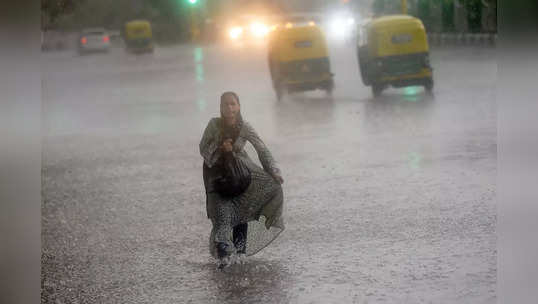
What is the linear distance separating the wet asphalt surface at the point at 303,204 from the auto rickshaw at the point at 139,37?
121 ft

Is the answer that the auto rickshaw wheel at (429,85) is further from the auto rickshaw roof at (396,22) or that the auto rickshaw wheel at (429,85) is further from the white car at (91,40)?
the white car at (91,40)

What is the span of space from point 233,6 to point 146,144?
54887mm

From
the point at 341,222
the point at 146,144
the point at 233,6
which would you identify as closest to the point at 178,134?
the point at 146,144

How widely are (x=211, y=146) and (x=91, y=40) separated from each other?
160ft

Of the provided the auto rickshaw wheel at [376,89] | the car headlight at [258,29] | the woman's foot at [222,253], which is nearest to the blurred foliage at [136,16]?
the car headlight at [258,29]

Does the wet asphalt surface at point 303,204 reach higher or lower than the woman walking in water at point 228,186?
lower

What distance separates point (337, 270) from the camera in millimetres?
7078

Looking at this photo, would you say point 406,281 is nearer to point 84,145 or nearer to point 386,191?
point 386,191

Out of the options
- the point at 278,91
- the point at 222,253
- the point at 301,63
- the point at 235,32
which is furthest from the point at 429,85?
the point at 235,32

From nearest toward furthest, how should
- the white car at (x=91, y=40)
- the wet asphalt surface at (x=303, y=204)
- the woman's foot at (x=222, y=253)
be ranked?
the wet asphalt surface at (x=303, y=204), the woman's foot at (x=222, y=253), the white car at (x=91, y=40)

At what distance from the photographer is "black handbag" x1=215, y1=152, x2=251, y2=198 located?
7.26m

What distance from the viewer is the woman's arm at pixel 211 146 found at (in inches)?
287

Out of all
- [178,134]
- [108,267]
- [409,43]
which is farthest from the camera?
[409,43]

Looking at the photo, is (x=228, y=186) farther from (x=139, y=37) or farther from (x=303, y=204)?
(x=139, y=37)
